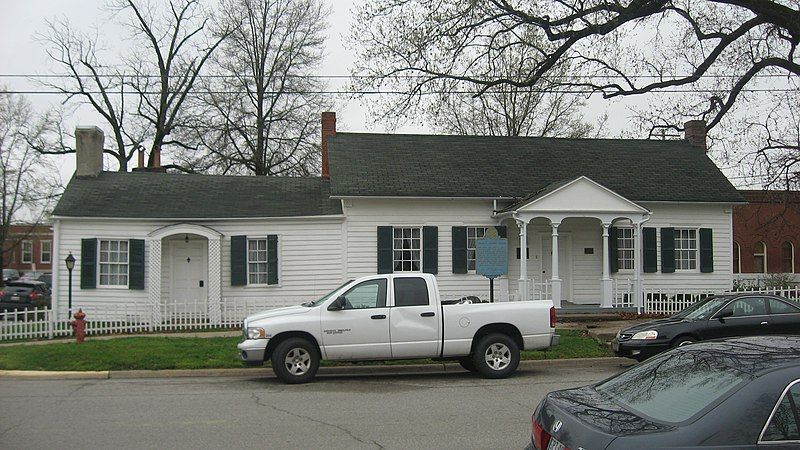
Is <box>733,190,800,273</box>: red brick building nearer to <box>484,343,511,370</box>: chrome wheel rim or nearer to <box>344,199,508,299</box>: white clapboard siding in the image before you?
<box>344,199,508,299</box>: white clapboard siding

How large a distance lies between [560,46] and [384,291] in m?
10.5

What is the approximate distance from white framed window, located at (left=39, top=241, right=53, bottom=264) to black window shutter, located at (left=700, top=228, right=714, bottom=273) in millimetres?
63491

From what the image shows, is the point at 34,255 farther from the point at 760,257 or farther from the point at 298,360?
the point at 298,360

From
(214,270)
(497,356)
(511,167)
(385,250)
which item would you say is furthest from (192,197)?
(497,356)

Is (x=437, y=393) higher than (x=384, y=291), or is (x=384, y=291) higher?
(x=384, y=291)

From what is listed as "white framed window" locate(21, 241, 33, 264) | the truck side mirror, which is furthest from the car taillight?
"white framed window" locate(21, 241, 33, 264)

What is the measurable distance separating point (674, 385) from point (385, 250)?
17527 mm

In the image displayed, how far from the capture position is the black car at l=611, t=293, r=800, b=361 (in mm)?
13680

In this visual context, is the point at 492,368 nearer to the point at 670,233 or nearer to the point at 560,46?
the point at 560,46

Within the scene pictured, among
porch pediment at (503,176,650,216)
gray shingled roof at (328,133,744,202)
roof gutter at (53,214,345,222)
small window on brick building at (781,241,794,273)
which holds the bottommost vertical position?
small window on brick building at (781,241,794,273)

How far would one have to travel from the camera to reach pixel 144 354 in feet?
Answer: 49.3

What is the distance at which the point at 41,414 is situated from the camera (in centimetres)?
1022

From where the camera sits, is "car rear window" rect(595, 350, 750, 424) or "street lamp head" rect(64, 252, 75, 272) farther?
"street lamp head" rect(64, 252, 75, 272)

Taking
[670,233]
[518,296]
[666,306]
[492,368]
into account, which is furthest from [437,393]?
[670,233]
